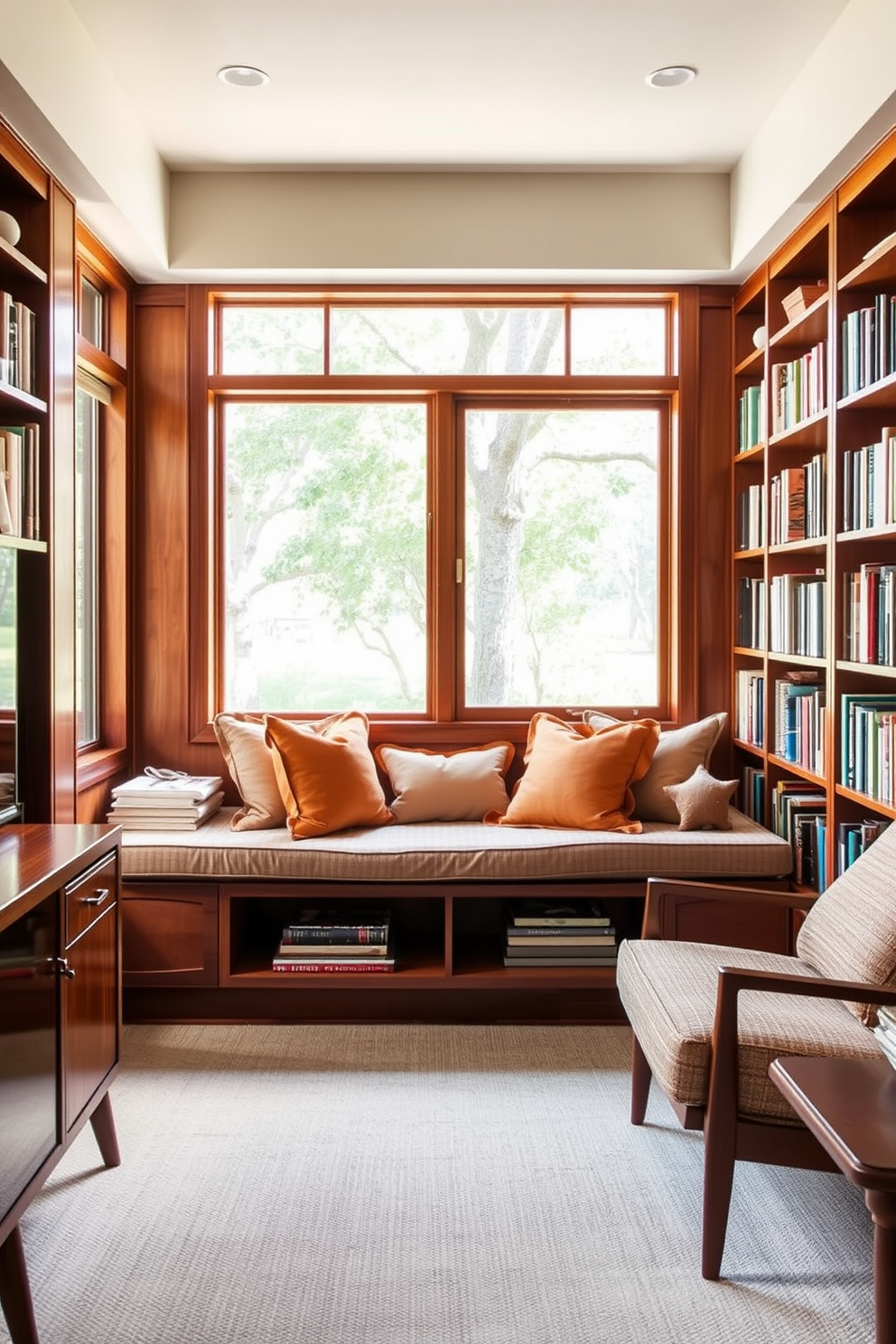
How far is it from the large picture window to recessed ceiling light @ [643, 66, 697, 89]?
3.46ft

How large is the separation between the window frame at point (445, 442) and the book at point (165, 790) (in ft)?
1.10

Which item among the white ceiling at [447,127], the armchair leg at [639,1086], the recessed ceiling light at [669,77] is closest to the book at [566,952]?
the armchair leg at [639,1086]

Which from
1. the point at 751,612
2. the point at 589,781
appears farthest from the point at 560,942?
the point at 751,612

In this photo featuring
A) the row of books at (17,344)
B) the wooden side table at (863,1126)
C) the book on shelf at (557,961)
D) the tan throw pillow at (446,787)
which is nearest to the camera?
the wooden side table at (863,1126)

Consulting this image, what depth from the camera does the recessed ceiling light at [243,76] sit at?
3.33m

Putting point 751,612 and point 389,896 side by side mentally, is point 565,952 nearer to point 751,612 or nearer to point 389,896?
point 389,896

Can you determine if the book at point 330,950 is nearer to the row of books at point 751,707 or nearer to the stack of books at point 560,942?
the stack of books at point 560,942

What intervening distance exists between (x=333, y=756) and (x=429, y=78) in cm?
223

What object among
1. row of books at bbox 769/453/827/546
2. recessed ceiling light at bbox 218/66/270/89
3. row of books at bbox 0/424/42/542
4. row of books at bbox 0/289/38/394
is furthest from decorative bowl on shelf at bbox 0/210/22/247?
row of books at bbox 769/453/827/546

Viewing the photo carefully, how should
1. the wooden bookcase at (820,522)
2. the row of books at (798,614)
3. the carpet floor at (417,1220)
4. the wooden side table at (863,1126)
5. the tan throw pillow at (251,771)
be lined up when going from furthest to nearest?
the tan throw pillow at (251,771), the row of books at (798,614), the wooden bookcase at (820,522), the carpet floor at (417,1220), the wooden side table at (863,1126)

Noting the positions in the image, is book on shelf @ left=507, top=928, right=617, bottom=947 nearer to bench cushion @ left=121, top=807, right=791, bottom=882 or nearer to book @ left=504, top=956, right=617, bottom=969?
book @ left=504, top=956, right=617, bottom=969

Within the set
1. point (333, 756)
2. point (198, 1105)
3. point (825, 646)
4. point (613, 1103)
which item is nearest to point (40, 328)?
point (333, 756)

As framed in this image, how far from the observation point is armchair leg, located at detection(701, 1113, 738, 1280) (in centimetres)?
225

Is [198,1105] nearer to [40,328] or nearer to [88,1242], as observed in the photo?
[88,1242]
